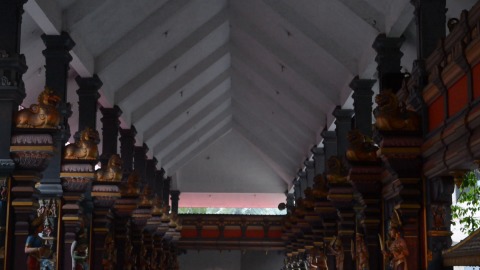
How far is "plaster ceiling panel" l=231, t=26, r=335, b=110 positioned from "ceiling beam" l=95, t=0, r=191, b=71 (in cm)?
429

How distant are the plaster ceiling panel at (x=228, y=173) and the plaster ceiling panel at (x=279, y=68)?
17.2m

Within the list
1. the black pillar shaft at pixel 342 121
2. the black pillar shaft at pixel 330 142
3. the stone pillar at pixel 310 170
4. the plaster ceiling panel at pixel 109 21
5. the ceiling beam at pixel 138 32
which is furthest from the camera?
the stone pillar at pixel 310 170

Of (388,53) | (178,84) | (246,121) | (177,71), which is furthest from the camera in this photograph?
(246,121)

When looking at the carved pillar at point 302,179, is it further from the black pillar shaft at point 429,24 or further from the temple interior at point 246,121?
the black pillar shaft at point 429,24

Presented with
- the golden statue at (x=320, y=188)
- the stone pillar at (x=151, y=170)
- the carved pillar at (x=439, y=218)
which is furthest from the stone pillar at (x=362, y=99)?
the stone pillar at (x=151, y=170)

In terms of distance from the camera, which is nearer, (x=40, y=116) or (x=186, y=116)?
(x=40, y=116)

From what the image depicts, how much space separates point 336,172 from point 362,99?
133 inches

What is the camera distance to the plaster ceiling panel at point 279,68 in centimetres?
2514

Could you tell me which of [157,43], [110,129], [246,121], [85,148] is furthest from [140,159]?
[85,148]

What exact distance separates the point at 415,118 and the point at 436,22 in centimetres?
190

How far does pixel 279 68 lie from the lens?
25.9 m

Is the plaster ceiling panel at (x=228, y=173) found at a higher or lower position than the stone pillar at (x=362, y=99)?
higher

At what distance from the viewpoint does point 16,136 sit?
1214 cm

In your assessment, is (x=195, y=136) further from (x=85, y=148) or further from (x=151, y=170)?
(x=85, y=148)
